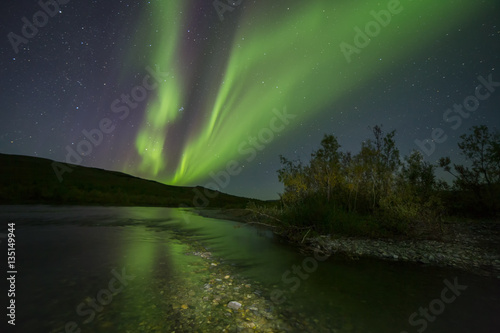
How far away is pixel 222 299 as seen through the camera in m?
6.09

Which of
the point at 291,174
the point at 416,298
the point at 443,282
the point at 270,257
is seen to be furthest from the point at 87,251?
the point at 291,174

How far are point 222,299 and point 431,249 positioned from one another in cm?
1289

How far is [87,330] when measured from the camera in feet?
14.3

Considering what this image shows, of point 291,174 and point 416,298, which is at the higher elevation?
point 291,174

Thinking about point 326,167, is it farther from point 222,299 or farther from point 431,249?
point 222,299

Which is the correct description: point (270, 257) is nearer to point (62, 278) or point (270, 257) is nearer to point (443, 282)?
point (443, 282)

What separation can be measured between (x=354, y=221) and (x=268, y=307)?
40.8 feet

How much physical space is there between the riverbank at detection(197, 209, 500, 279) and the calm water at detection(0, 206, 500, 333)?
4.32ft

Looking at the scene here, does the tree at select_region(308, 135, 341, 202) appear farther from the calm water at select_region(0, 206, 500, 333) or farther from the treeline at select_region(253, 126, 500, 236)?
the calm water at select_region(0, 206, 500, 333)

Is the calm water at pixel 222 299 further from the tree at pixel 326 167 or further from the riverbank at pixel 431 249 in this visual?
the tree at pixel 326 167

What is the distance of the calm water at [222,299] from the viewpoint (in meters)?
4.98

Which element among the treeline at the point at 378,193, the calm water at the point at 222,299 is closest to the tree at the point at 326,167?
the treeline at the point at 378,193

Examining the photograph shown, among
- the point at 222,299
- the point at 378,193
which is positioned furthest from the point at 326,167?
the point at 222,299

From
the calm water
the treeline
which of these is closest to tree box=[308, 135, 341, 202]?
the treeline
